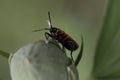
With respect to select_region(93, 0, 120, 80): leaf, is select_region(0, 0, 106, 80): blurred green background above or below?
below

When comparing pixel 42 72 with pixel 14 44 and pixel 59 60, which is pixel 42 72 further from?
pixel 14 44

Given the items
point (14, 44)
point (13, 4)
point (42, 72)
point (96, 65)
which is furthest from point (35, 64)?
point (13, 4)

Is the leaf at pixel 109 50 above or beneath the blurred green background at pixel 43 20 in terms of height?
above

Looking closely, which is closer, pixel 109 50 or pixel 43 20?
pixel 109 50

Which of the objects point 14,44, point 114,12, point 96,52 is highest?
point 114,12
